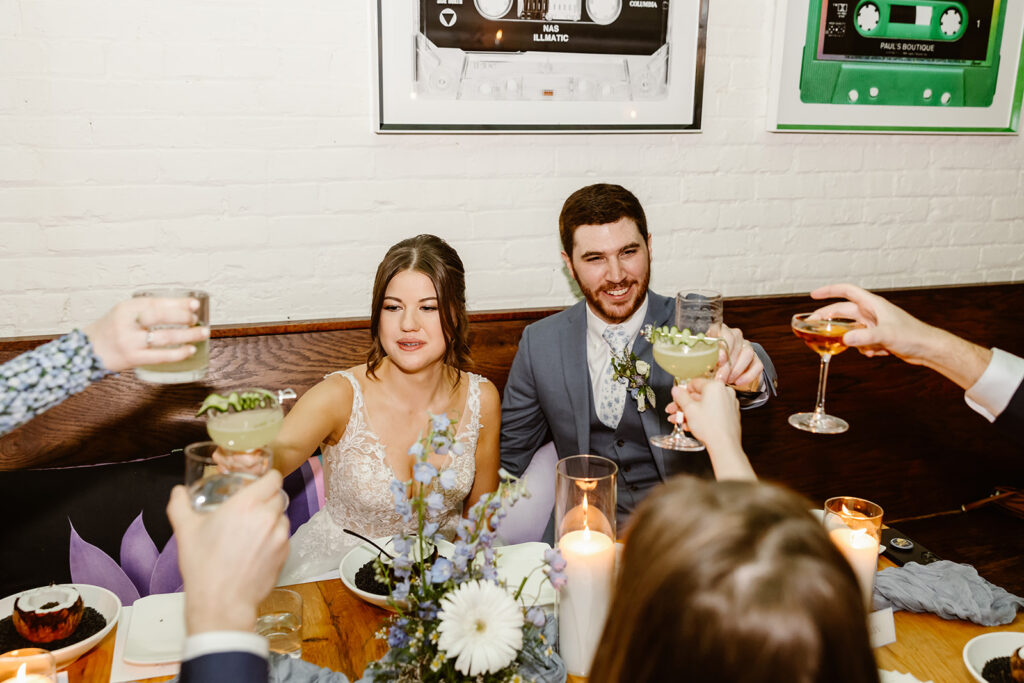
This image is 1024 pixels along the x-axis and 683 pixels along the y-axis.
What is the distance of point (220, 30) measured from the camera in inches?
91.3

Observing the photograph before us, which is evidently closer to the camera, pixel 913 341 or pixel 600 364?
pixel 913 341

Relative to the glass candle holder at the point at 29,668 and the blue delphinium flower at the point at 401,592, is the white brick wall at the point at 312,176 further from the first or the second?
the blue delphinium flower at the point at 401,592

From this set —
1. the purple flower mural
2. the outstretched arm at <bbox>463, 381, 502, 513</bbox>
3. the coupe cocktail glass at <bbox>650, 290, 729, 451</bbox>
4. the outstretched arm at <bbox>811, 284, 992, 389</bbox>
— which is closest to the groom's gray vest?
the outstretched arm at <bbox>463, 381, 502, 513</bbox>

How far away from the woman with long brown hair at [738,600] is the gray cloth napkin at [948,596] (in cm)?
102

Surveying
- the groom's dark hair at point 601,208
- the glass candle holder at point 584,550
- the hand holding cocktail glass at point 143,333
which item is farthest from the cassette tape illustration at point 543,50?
the glass candle holder at point 584,550

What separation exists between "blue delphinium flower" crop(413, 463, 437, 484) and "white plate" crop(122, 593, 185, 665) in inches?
21.1

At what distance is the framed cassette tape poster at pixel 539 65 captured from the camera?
247cm

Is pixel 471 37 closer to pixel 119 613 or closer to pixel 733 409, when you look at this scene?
pixel 733 409

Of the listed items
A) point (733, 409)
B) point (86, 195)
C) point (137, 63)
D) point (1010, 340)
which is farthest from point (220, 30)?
point (1010, 340)

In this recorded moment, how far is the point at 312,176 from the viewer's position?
249cm

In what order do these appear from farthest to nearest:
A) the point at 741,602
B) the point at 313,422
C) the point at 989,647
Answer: the point at 313,422, the point at 989,647, the point at 741,602

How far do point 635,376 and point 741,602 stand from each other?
185 centimetres

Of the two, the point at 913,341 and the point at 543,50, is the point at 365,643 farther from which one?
the point at 543,50

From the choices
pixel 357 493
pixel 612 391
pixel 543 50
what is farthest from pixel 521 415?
pixel 543 50
